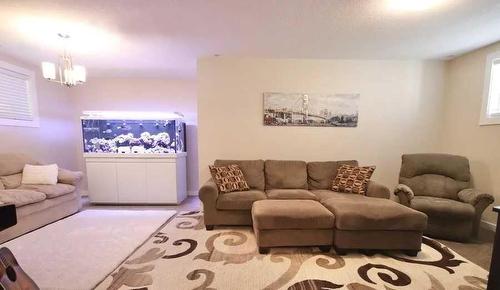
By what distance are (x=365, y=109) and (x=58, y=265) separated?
4.35 metres

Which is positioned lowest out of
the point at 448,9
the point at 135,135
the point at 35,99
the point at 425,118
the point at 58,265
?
the point at 58,265

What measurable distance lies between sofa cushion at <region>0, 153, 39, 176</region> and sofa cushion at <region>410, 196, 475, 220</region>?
18.0ft

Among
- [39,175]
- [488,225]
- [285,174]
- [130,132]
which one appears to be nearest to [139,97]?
[130,132]

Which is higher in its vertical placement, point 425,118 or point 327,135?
point 425,118

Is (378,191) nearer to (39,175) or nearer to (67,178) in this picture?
(67,178)

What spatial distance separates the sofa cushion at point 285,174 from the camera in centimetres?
331

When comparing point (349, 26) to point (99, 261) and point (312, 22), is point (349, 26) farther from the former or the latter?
point (99, 261)

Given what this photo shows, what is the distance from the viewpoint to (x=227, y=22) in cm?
239

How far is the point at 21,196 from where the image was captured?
274cm

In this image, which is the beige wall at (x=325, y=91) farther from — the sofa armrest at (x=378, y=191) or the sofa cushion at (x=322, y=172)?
the sofa armrest at (x=378, y=191)

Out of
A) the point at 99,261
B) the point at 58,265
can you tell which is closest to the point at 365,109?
the point at 99,261

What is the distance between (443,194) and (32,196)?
17.7 feet

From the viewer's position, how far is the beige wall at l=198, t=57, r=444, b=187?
3582 mm

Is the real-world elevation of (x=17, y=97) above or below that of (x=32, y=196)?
above
